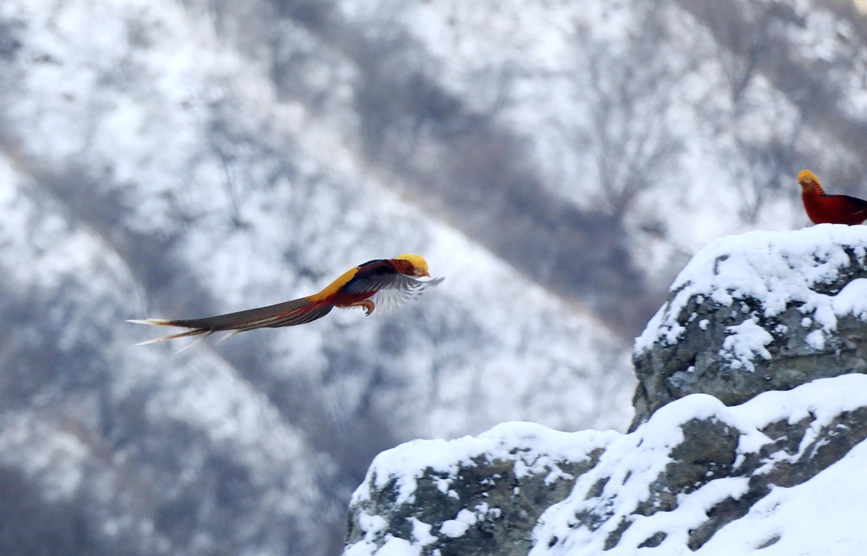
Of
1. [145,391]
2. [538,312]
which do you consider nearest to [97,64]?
[145,391]

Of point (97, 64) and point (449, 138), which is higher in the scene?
point (97, 64)

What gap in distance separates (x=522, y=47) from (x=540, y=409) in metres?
4.05

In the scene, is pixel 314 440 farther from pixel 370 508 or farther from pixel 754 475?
pixel 754 475

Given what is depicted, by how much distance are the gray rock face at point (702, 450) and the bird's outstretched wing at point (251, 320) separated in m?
1.73

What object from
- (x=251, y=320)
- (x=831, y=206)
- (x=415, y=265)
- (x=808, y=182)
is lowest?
(x=251, y=320)

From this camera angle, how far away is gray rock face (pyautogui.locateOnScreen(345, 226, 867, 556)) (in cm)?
434

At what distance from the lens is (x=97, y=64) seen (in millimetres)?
10742

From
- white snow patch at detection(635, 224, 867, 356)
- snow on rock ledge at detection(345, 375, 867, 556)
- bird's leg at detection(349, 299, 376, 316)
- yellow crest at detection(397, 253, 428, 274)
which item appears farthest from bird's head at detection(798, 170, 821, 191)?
bird's leg at detection(349, 299, 376, 316)

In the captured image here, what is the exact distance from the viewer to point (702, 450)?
4461mm

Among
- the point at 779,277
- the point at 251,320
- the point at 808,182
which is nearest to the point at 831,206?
the point at 808,182

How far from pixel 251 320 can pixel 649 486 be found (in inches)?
78.3

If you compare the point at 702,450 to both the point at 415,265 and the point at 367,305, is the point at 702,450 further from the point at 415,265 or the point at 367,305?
the point at 367,305

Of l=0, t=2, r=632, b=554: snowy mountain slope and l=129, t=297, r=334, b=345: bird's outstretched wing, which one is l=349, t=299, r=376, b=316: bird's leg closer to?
l=129, t=297, r=334, b=345: bird's outstretched wing

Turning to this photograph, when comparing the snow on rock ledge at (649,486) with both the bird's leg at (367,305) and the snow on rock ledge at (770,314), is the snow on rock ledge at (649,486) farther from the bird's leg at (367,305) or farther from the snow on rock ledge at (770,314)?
the bird's leg at (367,305)
